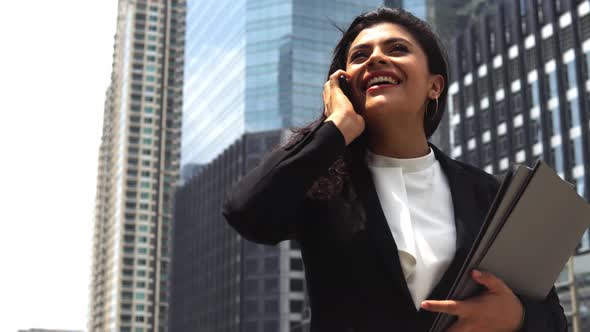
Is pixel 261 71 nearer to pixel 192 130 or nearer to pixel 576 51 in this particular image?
pixel 192 130

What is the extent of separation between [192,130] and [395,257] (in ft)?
345

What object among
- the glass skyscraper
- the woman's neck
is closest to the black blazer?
the woman's neck

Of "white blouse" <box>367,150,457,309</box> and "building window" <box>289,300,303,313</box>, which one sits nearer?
"white blouse" <box>367,150,457,309</box>

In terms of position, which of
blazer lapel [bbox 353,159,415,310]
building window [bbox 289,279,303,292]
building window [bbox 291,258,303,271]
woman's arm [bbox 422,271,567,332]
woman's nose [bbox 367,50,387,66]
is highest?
building window [bbox 291,258,303,271]

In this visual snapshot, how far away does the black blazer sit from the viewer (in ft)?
7.92

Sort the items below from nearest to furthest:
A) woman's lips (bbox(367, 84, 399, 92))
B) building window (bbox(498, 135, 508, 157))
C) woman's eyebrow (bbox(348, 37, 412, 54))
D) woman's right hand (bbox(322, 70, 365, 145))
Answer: woman's right hand (bbox(322, 70, 365, 145)) → woman's lips (bbox(367, 84, 399, 92)) → woman's eyebrow (bbox(348, 37, 412, 54)) → building window (bbox(498, 135, 508, 157))

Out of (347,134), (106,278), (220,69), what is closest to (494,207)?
(347,134)

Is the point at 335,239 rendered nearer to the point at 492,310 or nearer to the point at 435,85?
the point at 492,310

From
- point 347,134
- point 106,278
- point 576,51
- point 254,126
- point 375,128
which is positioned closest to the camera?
point 347,134

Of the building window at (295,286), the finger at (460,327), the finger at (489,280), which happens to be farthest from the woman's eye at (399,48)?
the building window at (295,286)

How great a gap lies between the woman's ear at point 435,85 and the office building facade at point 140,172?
12312 cm

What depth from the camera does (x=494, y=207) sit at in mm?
2359

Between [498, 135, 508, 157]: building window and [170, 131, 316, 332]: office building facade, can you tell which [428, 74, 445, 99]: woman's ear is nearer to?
[498, 135, 508, 157]: building window

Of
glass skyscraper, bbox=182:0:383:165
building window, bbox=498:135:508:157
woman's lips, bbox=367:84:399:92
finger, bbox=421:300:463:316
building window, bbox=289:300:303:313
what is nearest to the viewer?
finger, bbox=421:300:463:316
